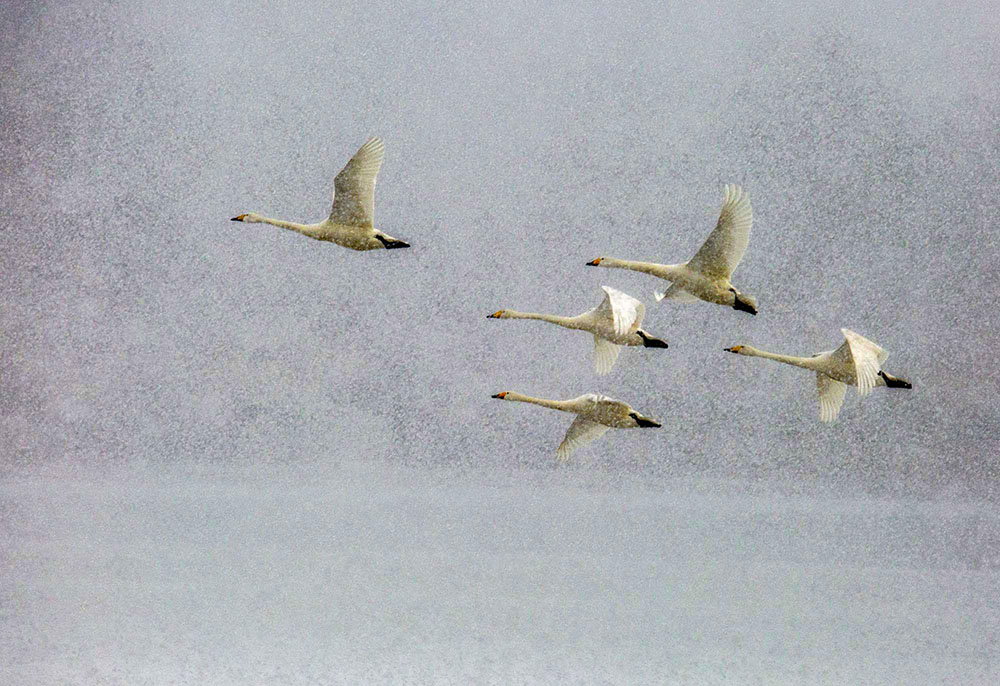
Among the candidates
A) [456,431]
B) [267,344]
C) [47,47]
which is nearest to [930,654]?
[456,431]

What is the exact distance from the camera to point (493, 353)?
3580 mm

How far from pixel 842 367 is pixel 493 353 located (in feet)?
2.89

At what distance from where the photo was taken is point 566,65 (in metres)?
3.62

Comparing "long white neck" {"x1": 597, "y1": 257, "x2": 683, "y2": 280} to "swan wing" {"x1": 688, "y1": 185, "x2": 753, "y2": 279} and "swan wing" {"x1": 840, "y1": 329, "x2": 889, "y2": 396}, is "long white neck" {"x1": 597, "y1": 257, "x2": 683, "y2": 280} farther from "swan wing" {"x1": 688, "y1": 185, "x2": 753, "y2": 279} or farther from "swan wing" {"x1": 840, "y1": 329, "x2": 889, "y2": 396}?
"swan wing" {"x1": 840, "y1": 329, "x2": 889, "y2": 396}

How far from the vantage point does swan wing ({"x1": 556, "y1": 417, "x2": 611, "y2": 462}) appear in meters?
3.51

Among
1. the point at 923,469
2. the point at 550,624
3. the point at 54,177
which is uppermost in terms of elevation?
the point at 54,177

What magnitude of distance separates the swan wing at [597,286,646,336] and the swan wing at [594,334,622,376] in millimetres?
57

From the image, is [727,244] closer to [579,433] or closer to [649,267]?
[649,267]

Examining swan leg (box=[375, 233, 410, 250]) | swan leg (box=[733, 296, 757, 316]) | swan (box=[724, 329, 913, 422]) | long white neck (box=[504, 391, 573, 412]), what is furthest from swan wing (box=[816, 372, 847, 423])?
swan leg (box=[375, 233, 410, 250])

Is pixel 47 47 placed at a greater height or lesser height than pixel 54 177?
greater

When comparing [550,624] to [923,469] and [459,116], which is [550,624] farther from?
[459,116]

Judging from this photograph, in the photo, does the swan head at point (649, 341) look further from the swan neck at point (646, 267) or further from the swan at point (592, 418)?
the swan at point (592, 418)

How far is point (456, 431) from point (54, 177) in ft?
4.13

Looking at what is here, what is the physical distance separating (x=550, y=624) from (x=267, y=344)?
3.40ft
